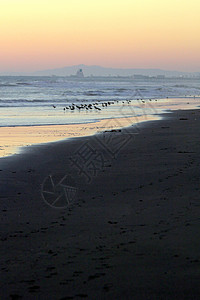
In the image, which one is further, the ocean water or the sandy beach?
the ocean water

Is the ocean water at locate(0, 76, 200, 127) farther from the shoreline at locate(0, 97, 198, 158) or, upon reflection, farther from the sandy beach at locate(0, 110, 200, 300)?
the sandy beach at locate(0, 110, 200, 300)

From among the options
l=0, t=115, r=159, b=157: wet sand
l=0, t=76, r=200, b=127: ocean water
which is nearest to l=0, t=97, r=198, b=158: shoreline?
l=0, t=115, r=159, b=157: wet sand

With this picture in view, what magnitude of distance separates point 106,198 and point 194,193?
1.38m

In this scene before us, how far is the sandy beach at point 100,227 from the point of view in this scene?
4023mm

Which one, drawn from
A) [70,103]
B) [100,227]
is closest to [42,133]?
[100,227]

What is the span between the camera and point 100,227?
18.6 ft

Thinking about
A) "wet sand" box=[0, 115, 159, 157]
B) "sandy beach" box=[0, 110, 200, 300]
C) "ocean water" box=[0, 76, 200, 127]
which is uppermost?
"ocean water" box=[0, 76, 200, 127]

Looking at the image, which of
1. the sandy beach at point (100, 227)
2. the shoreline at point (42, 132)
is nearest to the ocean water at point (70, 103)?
the shoreline at point (42, 132)

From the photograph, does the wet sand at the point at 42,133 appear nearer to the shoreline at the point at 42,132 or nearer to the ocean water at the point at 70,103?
the shoreline at the point at 42,132

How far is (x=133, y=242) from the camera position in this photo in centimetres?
507

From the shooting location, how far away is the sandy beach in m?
4.02

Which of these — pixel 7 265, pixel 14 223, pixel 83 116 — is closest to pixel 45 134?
pixel 83 116

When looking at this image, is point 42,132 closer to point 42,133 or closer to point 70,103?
point 42,133

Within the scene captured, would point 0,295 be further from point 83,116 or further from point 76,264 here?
point 83,116
